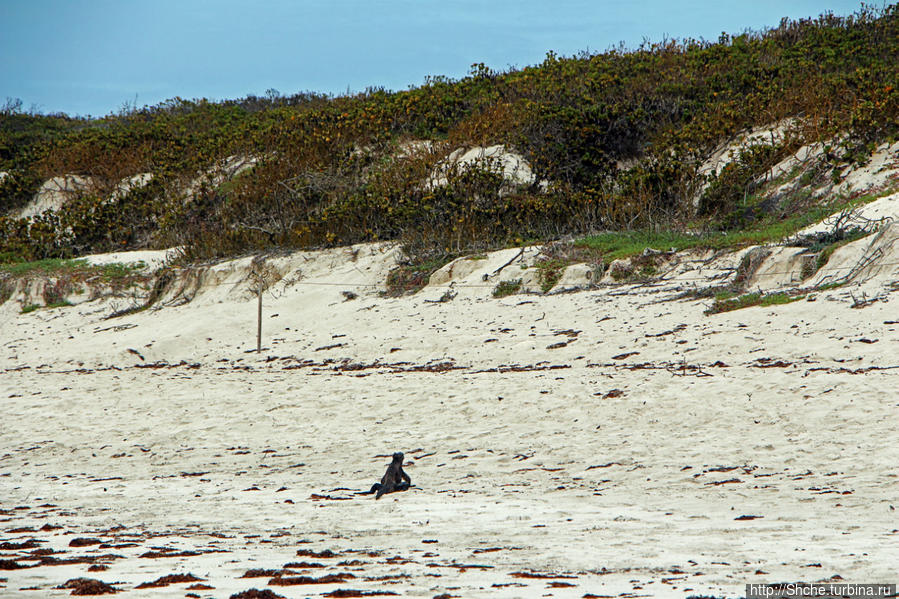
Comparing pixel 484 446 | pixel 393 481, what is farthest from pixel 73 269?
pixel 393 481

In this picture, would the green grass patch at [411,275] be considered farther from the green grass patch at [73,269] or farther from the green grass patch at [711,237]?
the green grass patch at [73,269]

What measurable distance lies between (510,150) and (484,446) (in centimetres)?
1451

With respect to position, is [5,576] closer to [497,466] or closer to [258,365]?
[497,466]

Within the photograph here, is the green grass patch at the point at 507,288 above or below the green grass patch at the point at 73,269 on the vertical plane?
below

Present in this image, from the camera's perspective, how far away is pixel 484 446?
841 cm

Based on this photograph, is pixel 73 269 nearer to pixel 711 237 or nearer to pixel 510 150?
pixel 510 150

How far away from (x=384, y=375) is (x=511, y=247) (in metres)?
6.85

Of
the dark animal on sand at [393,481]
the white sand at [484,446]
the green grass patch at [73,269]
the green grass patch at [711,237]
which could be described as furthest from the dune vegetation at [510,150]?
the dark animal on sand at [393,481]

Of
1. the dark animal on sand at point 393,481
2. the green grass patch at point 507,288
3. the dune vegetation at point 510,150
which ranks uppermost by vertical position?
the dune vegetation at point 510,150

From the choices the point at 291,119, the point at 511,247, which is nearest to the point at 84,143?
the point at 291,119

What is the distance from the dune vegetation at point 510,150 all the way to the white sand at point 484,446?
371cm

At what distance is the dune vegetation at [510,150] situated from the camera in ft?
61.0

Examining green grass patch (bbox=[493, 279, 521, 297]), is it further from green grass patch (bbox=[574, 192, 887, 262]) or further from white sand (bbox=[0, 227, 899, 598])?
green grass patch (bbox=[574, 192, 887, 262])

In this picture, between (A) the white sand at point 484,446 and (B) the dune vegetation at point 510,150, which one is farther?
(B) the dune vegetation at point 510,150
